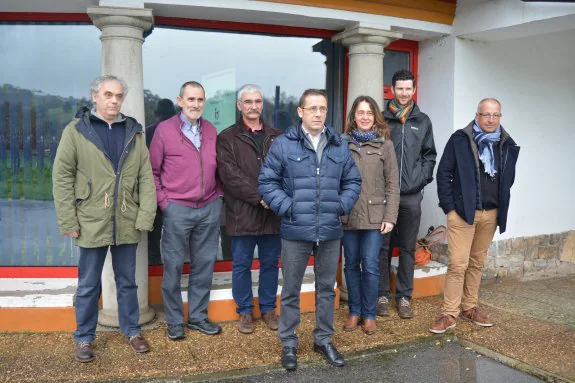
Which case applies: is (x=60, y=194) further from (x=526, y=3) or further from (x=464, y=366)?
(x=526, y=3)

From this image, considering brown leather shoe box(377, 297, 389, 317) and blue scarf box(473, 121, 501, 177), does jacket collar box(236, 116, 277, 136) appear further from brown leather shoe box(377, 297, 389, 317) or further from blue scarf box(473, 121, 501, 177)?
brown leather shoe box(377, 297, 389, 317)

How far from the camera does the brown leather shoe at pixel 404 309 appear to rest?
488 cm

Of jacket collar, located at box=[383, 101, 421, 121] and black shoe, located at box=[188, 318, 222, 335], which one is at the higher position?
jacket collar, located at box=[383, 101, 421, 121]

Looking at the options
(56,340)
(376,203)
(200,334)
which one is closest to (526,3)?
(376,203)

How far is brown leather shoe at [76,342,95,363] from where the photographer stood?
3.85m

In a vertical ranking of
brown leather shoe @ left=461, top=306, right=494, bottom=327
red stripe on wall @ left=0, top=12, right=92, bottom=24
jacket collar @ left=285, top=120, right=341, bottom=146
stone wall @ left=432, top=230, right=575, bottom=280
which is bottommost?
brown leather shoe @ left=461, top=306, right=494, bottom=327

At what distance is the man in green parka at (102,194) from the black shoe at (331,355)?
4.36 feet

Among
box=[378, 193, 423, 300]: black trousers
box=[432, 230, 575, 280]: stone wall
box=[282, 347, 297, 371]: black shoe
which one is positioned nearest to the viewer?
box=[282, 347, 297, 371]: black shoe

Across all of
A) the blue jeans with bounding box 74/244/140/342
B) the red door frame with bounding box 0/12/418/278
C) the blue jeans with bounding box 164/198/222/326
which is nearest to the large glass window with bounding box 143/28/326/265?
the red door frame with bounding box 0/12/418/278

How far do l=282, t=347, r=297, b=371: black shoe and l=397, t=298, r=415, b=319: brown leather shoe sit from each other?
137cm

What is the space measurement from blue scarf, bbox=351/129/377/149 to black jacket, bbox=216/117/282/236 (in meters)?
0.69

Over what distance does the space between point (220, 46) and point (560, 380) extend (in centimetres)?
410

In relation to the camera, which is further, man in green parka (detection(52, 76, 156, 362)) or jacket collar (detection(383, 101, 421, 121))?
jacket collar (detection(383, 101, 421, 121))

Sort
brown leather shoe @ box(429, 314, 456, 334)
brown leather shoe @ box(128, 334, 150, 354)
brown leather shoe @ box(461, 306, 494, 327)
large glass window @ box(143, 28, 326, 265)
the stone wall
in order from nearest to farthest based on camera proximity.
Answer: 1. brown leather shoe @ box(128, 334, 150, 354)
2. brown leather shoe @ box(429, 314, 456, 334)
3. brown leather shoe @ box(461, 306, 494, 327)
4. large glass window @ box(143, 28, 326, 265)
5. the stone wall
